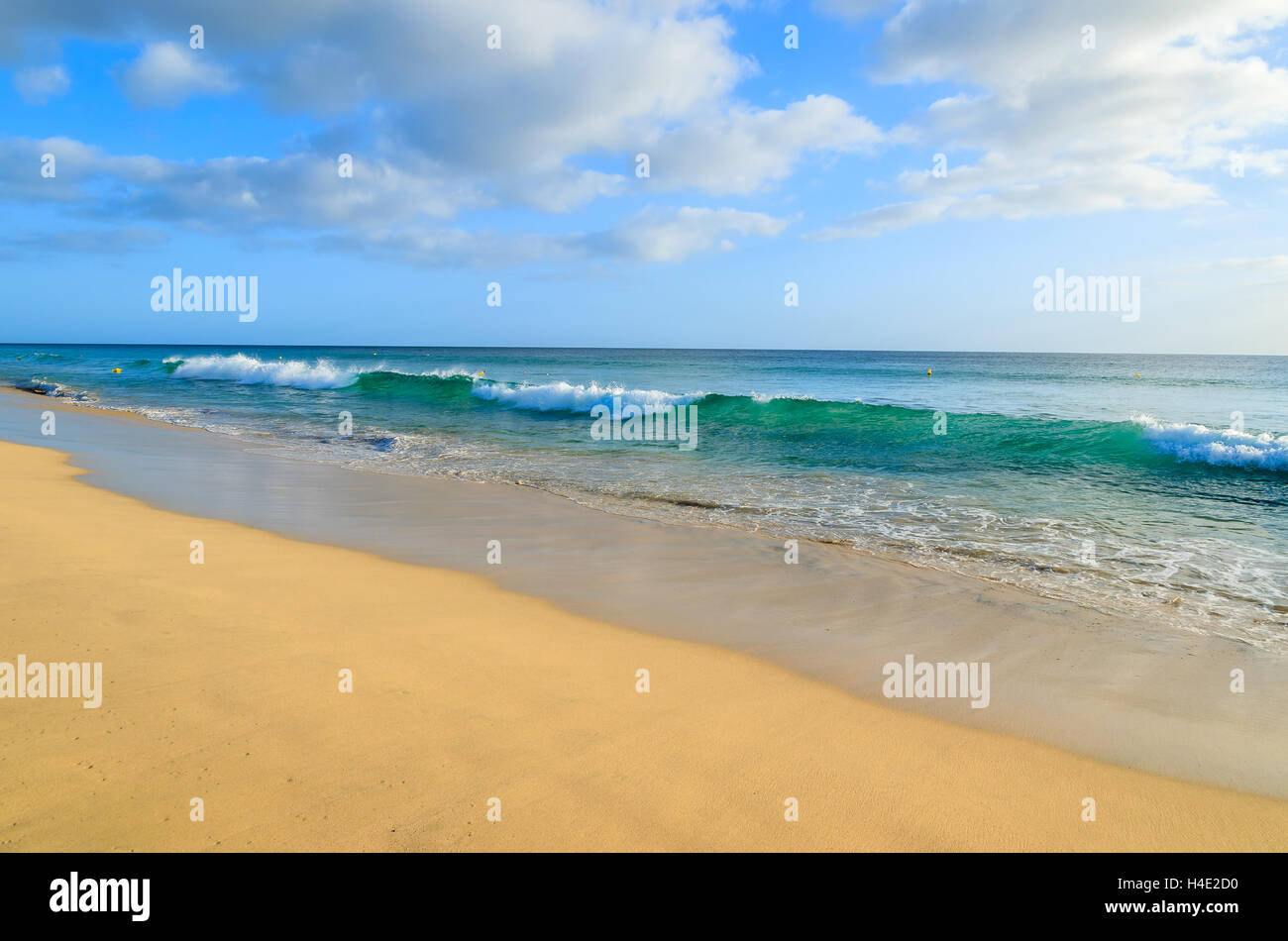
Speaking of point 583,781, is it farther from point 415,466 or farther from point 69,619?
point 415,466

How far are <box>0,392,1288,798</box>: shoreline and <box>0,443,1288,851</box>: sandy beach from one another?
1.16ft

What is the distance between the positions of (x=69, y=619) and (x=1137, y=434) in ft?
62.7

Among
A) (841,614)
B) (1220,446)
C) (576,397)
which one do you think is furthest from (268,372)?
(1220,446)

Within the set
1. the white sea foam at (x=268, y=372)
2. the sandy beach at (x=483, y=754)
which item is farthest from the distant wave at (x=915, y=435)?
the white sea foam at (x=268, y=372)

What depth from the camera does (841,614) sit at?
560 centimetres

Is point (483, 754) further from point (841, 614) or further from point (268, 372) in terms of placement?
point (268, 372)

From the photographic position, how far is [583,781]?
2.99m

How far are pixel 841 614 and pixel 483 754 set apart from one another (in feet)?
11.2

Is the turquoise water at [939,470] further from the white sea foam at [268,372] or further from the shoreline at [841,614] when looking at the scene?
the white sea foam at [268,372]

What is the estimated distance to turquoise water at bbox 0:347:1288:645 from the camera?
7.05m

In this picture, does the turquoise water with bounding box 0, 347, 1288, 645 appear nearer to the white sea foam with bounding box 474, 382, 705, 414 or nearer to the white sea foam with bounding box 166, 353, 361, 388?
the white sea foam with bounding box 474, 382, 705, 414

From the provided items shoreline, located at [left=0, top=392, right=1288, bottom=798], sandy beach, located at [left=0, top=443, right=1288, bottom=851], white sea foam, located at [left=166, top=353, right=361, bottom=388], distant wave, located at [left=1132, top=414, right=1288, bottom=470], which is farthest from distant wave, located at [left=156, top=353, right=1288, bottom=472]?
white sea foam, located at [left=166, top=353, right=361, bottom=388]

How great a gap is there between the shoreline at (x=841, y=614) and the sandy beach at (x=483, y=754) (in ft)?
1.16

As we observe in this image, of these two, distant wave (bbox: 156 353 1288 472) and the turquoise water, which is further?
distant wave (bbox: 156 353 1288 472)
